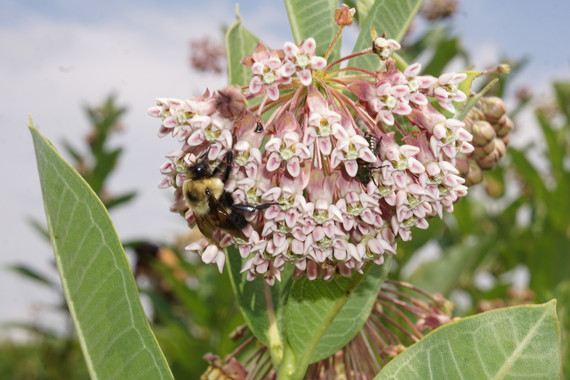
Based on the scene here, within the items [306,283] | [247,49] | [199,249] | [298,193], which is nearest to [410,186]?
[298,193]

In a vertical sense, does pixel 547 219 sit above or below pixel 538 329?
below

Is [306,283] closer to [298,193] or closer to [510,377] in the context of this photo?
[298,193]

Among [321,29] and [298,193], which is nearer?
[298,193]

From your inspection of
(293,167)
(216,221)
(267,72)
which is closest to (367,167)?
(293,167)

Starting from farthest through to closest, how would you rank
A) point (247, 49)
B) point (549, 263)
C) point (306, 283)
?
point (549, 263) → point (247, 49) → point (306, 283)

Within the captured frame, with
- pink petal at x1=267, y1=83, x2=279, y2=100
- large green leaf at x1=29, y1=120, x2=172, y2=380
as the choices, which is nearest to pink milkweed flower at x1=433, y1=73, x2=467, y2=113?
pink petal at x1=267, y1=83, x2=279, y2=100

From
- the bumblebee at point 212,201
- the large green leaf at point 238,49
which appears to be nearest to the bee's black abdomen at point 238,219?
the bumblebee at point 212,201

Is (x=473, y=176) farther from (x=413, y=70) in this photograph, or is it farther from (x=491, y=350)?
(x=491, y=350)

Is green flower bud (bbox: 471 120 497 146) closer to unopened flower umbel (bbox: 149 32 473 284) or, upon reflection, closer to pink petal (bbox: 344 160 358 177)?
unopened flower umbel (bbox: 149 32 473 284)
